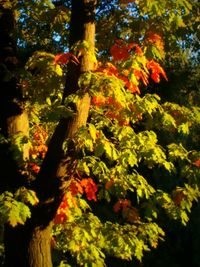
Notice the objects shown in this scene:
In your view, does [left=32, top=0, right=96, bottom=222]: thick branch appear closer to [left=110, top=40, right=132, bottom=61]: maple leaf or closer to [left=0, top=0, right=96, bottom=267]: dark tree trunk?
[left=0, top=0, right=96, bottom=267]: dark tree trunk

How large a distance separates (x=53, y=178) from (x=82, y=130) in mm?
858

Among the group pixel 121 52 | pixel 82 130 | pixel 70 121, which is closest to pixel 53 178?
pixel 70 121

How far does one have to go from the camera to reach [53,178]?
4520mm

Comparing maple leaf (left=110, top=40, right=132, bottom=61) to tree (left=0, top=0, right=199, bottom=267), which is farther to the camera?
maple leaf (left=110, top=40, right=132, bottom=61)

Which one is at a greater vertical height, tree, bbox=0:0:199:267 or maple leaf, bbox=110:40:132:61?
maple leaf, bbox=110:40:132:61

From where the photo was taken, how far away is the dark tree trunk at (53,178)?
443cm

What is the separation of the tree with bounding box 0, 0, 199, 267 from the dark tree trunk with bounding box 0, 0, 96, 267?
12 mm

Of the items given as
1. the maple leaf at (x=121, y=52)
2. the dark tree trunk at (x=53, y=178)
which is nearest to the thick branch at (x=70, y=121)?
the dark tree trunk at (x=53, y=178)

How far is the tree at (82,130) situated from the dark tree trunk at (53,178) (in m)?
0.01

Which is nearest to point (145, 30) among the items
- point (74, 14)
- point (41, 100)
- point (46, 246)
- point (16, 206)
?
point (74, 14)

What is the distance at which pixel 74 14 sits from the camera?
179 inches

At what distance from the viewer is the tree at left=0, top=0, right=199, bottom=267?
4.12 m

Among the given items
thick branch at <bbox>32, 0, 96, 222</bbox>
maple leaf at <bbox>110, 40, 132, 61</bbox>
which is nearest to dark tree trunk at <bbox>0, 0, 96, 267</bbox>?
thick branch at <bbox>32, 0, 96, 222</bbox>

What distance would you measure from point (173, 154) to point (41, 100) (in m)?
1.81
